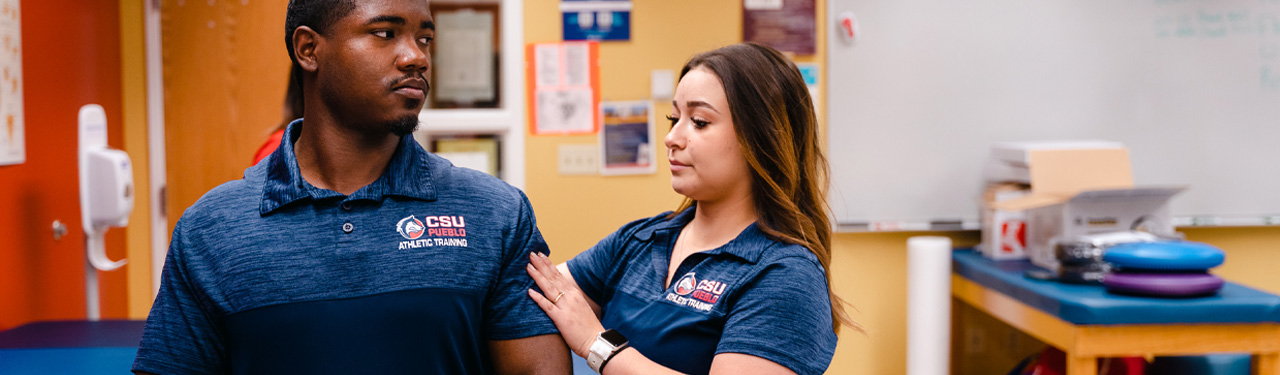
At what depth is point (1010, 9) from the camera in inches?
132

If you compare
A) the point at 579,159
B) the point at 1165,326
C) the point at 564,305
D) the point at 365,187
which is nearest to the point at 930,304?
the point at 1165,326

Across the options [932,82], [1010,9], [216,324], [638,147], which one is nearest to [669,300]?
[216,324]

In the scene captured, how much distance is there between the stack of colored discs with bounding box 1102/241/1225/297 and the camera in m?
2.42

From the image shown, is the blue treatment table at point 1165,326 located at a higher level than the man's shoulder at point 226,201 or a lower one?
lower

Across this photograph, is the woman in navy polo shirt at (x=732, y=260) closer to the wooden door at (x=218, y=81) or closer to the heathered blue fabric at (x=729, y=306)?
the heathered blue fabric at (x=729, y=306)

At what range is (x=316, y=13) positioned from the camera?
102cm

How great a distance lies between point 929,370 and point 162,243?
9.37ft

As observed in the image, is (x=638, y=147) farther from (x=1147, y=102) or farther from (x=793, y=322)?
(x=793, y=322)

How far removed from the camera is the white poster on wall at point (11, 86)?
2289 mm

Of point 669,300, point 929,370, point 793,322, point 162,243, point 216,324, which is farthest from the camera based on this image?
point 162,243

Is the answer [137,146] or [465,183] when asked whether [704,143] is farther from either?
[137,146]

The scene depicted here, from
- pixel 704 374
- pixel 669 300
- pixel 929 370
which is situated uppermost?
pixel 669 300

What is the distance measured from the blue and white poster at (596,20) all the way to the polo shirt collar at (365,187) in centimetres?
224

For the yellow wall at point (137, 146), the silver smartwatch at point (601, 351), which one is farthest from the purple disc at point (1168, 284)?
the yellow wall at point (137, 146)
